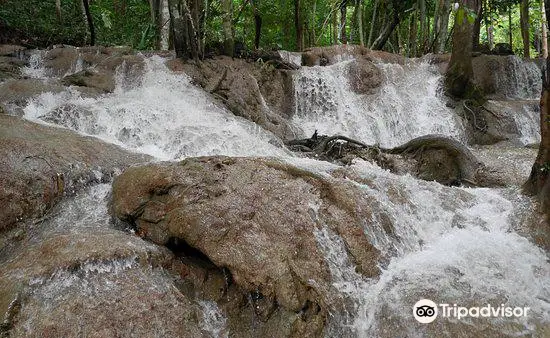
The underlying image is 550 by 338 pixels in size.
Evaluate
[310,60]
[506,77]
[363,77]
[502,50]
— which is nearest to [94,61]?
[310,60]

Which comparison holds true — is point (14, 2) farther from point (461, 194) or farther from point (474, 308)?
point (474, 308)

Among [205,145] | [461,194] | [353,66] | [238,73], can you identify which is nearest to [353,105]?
[353,66]

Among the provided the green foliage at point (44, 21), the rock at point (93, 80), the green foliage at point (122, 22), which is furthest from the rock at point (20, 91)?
the green foliage at point (122, 22)

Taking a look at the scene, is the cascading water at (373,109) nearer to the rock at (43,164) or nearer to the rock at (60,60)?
the rock at (60,60)

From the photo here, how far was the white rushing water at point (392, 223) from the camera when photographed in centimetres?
346

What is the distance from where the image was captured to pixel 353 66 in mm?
11344

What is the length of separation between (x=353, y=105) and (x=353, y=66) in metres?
1.22

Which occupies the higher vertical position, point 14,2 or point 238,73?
point 14,2

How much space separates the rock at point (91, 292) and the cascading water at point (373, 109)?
6.73 m

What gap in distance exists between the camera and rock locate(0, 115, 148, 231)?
4324mm

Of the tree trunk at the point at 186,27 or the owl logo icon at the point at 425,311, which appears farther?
the tree trunk at the point at 186,27

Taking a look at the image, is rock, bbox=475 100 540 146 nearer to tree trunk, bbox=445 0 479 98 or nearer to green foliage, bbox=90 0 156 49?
tree trunk, bbox=445 0 479 98

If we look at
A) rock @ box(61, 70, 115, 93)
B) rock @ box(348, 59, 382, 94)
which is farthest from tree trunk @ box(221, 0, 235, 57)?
rock @ box(348, 59, 382, 94)

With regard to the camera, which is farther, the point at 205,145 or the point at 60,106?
the point at 60,106
